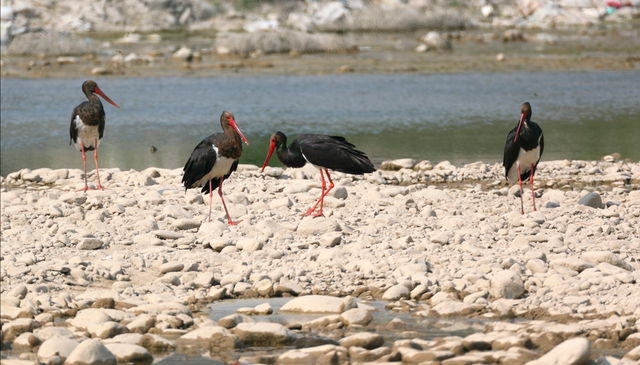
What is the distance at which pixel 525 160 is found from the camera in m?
8.76

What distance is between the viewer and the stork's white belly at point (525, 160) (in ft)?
28.4

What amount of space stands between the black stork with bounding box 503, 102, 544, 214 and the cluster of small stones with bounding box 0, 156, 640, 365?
0.46 m

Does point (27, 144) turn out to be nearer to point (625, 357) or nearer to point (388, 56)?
point (625, 357)

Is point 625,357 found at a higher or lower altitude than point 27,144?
lower

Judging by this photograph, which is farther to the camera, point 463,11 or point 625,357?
point 463,11

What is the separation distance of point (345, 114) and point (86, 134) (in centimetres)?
826

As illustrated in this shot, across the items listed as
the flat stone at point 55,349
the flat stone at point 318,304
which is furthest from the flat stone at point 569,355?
the flat stone at point 55,349

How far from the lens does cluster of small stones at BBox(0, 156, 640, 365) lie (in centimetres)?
477

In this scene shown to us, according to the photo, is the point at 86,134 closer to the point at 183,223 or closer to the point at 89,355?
the point at 183,223

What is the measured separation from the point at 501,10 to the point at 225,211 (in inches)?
1566

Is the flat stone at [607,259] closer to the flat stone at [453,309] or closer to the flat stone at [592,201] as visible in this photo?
the flat stone at [453,309]

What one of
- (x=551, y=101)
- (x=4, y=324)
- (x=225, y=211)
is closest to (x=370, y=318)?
(x=4, y=324)

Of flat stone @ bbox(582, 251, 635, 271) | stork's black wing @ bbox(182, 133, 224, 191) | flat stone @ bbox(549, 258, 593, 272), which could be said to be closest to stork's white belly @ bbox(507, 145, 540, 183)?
flat stone @ bbox(582, 251, 635, 271)

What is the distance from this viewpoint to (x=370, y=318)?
17.3 ft
